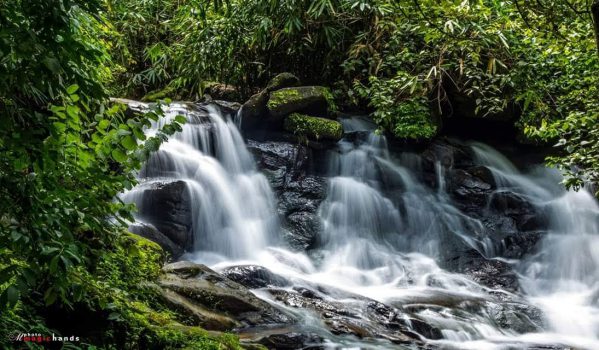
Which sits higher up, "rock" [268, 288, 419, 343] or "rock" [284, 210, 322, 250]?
"rock" [284, 210, 322, 250]

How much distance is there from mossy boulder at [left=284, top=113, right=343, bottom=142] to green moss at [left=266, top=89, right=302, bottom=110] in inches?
14.9

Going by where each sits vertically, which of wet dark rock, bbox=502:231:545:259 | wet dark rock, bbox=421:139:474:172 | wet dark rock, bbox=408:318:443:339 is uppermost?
wet dark rock, bbox=421:139:474:172

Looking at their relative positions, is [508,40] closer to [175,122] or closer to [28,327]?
[175,122]

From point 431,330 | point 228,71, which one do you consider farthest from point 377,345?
point 228,71

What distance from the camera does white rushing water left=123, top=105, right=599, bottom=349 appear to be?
6.96 m

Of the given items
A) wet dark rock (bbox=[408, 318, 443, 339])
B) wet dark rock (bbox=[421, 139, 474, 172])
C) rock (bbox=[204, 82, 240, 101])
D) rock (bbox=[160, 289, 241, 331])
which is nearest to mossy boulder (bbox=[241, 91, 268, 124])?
rock (bbox=[204, 82, 240, 101])

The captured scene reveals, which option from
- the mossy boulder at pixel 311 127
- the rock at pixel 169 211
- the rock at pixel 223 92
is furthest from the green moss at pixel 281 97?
the rock at pixel 169 211

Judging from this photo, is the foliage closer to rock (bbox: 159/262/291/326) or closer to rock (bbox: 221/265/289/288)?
rock (bbox: 159/262/291/326)

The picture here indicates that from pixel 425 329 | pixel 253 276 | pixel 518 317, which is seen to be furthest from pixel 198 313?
pixel 518 317

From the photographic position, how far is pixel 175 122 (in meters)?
2.61
